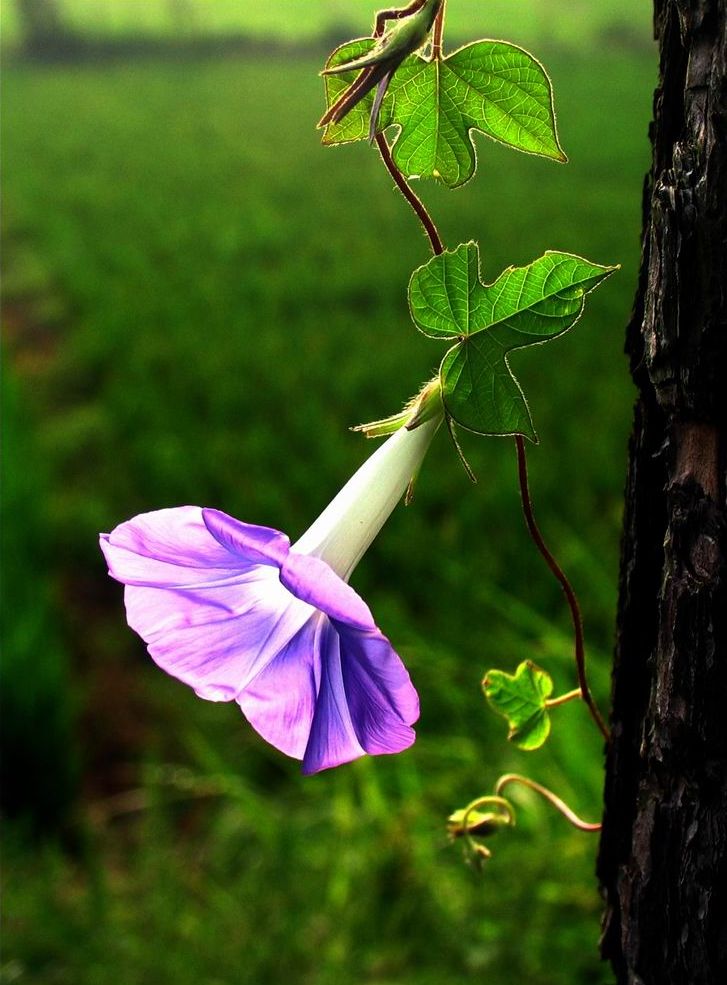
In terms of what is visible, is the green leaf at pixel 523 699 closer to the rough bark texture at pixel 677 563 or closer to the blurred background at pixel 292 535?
the rough bark texture at pixel 677 563

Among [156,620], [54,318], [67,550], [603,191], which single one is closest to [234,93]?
[603,191]

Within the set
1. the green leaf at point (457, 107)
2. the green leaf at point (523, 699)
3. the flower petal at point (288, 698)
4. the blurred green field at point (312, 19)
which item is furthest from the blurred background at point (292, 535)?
the blurred green field at point (312, 19)

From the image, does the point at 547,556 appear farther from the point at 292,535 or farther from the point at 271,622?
the point at 292,535

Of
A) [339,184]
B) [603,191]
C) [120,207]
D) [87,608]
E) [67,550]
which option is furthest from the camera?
[339,184]

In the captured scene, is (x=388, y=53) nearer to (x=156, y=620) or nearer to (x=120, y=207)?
(x=156, y=620)

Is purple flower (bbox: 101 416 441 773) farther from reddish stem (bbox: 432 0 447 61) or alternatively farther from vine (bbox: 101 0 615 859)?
reddish stem (bbox: 432 0 447 61)

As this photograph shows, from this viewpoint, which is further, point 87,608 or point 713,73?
point 87,608
